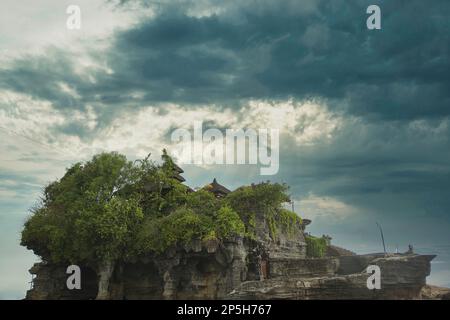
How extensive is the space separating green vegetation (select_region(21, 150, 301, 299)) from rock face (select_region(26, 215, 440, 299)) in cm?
109

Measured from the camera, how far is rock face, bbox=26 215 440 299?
30.9m

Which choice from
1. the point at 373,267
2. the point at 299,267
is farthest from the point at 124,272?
the point at 373,267

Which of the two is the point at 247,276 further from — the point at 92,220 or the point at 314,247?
the point at 314,247

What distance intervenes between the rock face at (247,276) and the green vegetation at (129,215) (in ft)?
3.57

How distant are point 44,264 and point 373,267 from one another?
26.4 meters

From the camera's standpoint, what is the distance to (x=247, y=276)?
1330 inches

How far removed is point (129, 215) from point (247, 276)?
33.2 feet

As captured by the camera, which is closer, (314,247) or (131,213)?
(131,213)

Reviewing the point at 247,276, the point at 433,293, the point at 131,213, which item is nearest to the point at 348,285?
the point at 247,276

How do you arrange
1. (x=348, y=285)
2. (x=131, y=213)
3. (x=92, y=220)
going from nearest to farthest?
(x=348, y=285) → (x=92, y=220) → (x=131, y=213)

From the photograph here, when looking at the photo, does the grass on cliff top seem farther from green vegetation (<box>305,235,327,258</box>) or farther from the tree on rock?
green vegetation (<box>305,235,327,258</box>)

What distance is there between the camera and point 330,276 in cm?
3219

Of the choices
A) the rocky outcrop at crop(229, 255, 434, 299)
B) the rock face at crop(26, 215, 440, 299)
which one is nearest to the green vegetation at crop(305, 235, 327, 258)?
the rock face at crop(26, 215, 440, 299)
